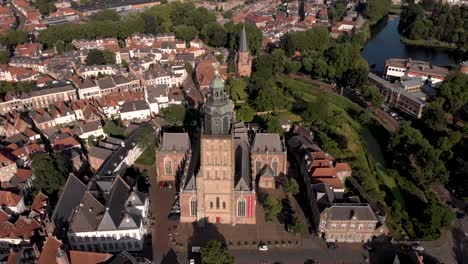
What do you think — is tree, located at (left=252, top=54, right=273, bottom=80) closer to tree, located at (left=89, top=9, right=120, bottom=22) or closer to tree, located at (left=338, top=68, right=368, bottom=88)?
tree, located at (left=338, top=68, right=368, bottom=88)

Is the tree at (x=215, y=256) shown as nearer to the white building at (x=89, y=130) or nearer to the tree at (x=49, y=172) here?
the tree at (x=49, y=172)

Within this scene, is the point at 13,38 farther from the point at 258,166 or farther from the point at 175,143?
the point at 258,166

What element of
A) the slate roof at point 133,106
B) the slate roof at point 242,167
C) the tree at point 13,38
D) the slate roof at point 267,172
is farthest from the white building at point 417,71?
the tree at point 13,38

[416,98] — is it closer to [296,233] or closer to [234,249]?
[296,233]

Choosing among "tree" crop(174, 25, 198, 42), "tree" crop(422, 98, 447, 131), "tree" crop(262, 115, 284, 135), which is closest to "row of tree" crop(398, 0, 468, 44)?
"tree" crop(422, 98, 447, 131)

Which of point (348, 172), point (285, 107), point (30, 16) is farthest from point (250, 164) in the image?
point (30, 16)

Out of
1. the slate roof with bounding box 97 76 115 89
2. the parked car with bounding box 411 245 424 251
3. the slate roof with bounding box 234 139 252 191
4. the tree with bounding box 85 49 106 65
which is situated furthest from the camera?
the tree with bounding box 85 49 106 65
